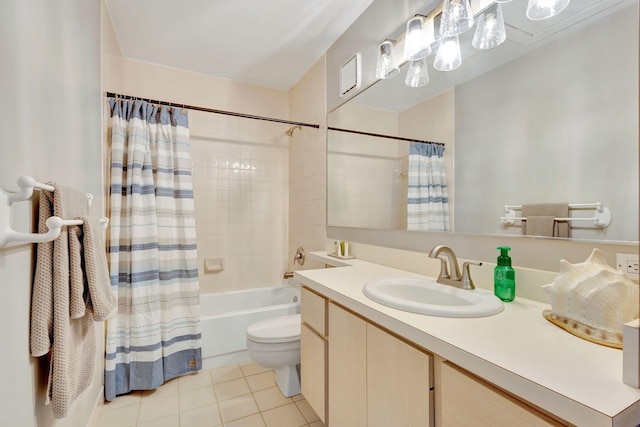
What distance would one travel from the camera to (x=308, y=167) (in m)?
2.62

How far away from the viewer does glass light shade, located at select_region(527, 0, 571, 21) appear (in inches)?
37.8

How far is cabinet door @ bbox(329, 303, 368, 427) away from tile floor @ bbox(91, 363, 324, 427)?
51 centimetres

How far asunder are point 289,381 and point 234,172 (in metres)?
1.90

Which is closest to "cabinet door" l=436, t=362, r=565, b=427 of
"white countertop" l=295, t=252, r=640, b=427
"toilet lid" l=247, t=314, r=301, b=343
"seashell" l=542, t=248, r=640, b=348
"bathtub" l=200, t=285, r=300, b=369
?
"white countertop" l=295, t=252, r=640, b=427

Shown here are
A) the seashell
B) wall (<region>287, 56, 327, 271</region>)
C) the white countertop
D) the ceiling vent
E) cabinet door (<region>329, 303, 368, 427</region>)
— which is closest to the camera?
the white countertop

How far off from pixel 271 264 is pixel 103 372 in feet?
5.00

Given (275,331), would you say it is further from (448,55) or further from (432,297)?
(448,55)

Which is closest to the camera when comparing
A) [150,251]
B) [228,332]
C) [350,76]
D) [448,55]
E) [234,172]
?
[448,55]

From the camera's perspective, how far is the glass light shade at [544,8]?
3.15ft

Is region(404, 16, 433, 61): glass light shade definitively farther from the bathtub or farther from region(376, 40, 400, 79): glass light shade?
the bathtub

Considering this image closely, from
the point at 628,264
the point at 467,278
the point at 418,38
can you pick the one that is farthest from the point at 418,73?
the point at 628,264

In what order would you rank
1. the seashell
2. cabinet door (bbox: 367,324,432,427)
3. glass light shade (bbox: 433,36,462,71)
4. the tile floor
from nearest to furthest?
the seashell
cabinet door (bbox: 367,324,432,427)
glass light shade (bbox: 433,36,462,71)
the tile floor

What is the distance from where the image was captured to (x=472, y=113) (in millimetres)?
1256

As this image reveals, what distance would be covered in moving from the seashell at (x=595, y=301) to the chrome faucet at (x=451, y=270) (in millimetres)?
328
